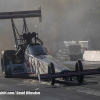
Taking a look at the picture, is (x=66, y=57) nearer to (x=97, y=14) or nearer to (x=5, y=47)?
(x=5, y=47)

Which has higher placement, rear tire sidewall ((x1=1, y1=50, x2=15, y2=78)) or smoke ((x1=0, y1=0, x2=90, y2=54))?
smoke ((x1=0, y1=0, x2=90, y2=54))

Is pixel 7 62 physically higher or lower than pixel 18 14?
lower

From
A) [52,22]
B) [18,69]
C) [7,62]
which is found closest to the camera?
[18,69]

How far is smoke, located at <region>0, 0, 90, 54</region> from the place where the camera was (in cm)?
6656

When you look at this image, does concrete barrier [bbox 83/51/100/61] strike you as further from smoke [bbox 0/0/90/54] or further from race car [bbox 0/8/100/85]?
smoke [bbox 0/0/90/54]

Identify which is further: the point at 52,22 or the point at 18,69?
the point at 52,22

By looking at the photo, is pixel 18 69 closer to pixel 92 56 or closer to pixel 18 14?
pixel 18 14

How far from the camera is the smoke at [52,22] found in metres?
66.6

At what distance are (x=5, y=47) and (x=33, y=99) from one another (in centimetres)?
4400

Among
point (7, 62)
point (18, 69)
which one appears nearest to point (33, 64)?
point (18, 69)

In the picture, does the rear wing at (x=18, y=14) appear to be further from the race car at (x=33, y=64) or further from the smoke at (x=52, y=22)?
the smoke at (x=52, y=22)

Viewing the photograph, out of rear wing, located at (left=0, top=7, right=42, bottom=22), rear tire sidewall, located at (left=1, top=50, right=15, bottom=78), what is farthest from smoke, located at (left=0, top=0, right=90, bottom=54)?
rear tire sidewall, located at (left=1, top=50, right=15, bottom=78)

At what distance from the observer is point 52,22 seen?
92.1m

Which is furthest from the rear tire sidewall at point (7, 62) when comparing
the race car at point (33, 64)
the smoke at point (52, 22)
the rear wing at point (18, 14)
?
the smoke at point (52, 22)
